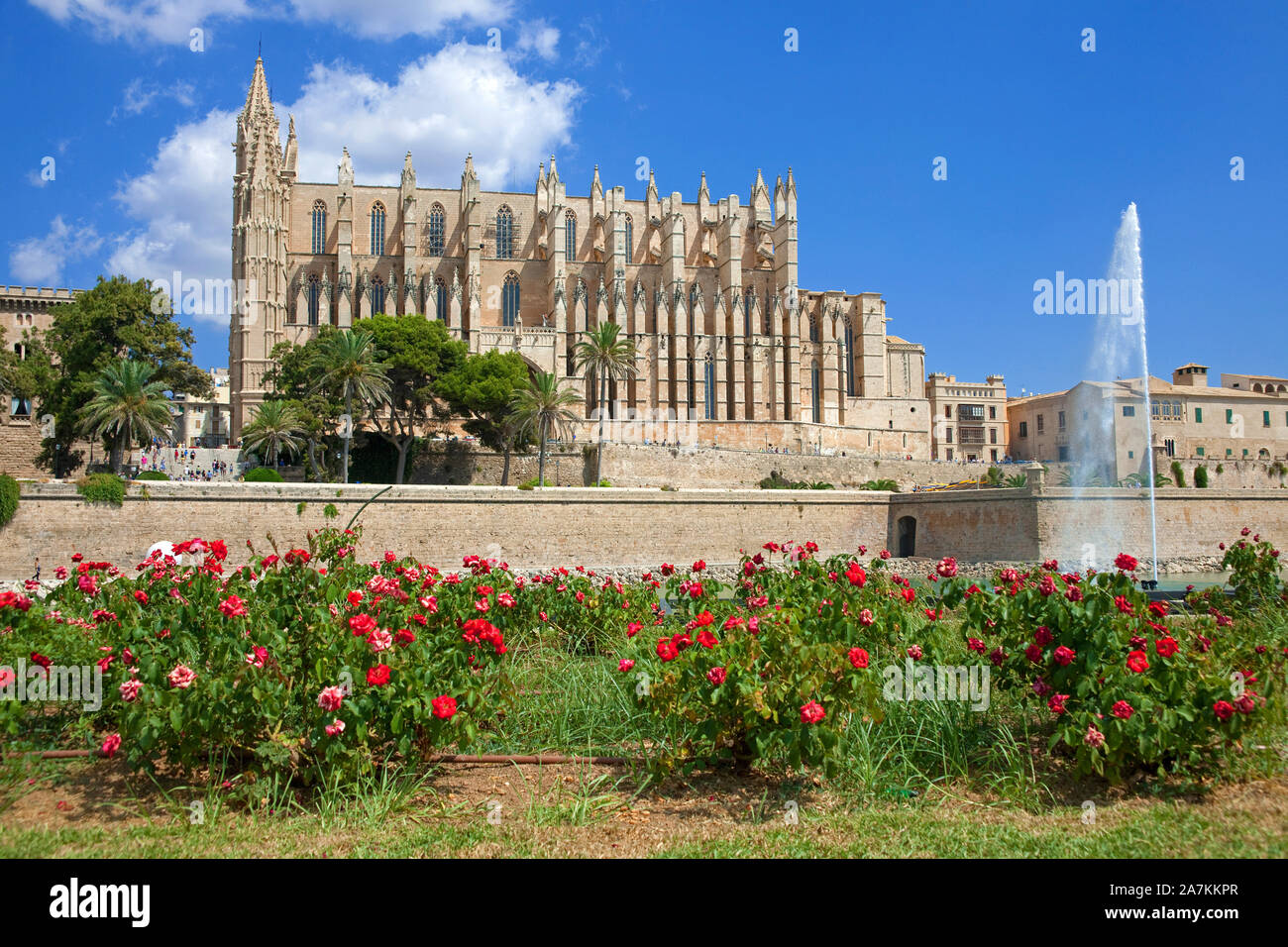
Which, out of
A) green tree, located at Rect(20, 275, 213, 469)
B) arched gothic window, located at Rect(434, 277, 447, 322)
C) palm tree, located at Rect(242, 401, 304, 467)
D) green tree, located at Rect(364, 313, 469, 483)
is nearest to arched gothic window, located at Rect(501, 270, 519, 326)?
arched gothic window, located at Rect(434, 277, 447, 322)

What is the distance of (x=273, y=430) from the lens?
108ft

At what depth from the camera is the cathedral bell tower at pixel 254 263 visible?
43.4 metres

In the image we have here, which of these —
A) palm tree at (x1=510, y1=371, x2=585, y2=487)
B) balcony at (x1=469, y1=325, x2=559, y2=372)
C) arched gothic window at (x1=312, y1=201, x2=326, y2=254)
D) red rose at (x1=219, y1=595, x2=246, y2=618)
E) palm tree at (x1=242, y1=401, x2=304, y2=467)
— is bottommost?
red rose at (x1=219, y1=595, x2=246, y2=618)

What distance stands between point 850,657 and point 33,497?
2660 cm

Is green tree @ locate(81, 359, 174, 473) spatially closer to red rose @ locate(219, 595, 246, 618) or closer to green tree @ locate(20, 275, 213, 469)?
green tree @ locate(20, 275, 213, 469)

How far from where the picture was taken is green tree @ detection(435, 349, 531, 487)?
38250 mm

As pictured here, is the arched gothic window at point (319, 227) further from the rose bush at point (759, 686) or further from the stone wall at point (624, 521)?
the rose bush at point (759, 686)

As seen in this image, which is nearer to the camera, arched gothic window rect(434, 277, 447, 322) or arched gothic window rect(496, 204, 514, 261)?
arched gothic window rect(434, 277, 447, 322)

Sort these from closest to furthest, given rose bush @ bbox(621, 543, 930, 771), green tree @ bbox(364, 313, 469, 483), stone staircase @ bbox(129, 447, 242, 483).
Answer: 1. rose bush @ bbox(621, 543, 930, 771)
2. stone staircase @ bbox(129, 447, 242, 483)
3. green tree @ bbox(364, 313, 469, 483)

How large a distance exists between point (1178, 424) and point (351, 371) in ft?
159

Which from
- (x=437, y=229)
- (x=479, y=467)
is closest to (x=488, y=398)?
(x=479, y=467)

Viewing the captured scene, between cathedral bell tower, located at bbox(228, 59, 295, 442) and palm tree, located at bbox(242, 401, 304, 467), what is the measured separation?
27.0ft

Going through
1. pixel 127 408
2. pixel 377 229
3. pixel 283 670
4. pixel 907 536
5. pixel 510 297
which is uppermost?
pixel 377 229

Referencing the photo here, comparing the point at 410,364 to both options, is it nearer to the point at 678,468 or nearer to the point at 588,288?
the point at 678,468
